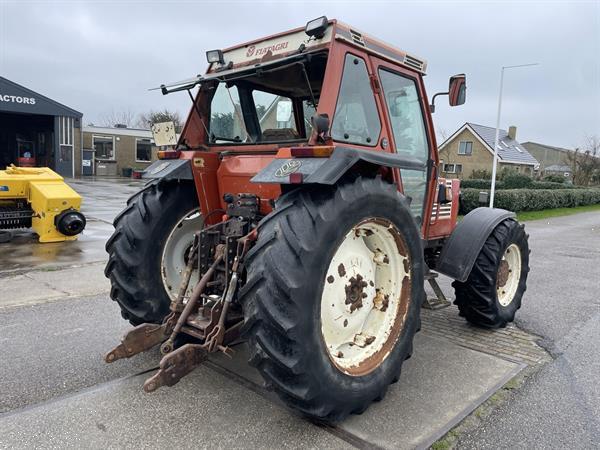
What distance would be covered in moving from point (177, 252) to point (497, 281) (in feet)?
9.88

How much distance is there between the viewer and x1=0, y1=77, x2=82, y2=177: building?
23517 mm

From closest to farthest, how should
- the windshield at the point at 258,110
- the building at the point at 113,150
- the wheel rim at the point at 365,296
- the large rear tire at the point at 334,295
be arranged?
the large rear tire at the point at 334,295
the wheel rim at the point at 365,296
the windshield at the point at 258,110
the building at the point at 113,150

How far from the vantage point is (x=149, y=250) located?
11.5ft

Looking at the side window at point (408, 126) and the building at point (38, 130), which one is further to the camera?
the building at point (38, 130)

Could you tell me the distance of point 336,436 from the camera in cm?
265

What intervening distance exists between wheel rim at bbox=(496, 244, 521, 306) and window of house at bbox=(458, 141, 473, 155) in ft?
129

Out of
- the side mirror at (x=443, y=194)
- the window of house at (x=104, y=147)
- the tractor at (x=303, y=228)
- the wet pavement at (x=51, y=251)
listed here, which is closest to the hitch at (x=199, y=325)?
the tractor at (x=303, y=228)

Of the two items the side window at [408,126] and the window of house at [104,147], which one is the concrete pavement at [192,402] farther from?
the window of house at [104,147]

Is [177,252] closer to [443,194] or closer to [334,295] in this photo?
[334,295]

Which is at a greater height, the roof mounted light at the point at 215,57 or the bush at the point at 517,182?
the roof mounted light at the point at 215,57

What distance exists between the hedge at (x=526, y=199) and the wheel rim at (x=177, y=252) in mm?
14716

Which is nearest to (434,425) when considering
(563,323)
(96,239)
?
(563,323)

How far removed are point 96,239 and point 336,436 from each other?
783 cm

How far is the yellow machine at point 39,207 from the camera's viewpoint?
830 centimetres
